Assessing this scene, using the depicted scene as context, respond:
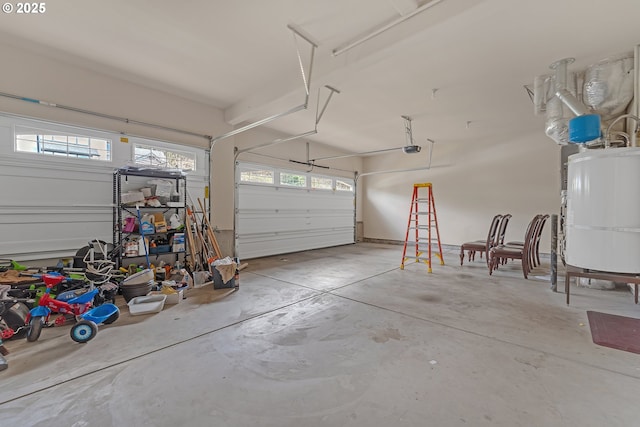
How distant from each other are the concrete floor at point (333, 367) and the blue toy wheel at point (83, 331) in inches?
3.4

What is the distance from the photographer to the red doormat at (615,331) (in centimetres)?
218

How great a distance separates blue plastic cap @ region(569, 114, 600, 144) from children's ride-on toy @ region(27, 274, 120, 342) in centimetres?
464

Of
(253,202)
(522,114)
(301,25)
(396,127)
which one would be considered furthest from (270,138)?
(522,114)

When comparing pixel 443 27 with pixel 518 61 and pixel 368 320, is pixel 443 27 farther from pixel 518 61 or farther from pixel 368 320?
pixel 368 320

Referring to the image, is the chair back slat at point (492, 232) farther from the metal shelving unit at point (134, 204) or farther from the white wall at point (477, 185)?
the metal shelving unit at point (134, 204)

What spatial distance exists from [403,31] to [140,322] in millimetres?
3854

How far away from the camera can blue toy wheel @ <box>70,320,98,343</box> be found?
2.23 metres

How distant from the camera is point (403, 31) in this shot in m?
2.63

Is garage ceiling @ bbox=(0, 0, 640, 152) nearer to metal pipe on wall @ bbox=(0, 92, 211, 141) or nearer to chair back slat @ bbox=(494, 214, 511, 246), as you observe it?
metal pipe on wall @ bbox=(0, 92, 211, 141)

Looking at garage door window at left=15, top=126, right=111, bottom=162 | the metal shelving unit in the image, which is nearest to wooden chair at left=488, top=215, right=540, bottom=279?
the metal shelving unit

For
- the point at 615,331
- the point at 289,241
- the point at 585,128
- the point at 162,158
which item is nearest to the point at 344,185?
the point at 289,241

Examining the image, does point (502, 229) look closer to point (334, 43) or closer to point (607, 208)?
point (607, 208)

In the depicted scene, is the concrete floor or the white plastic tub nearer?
the concrete floor

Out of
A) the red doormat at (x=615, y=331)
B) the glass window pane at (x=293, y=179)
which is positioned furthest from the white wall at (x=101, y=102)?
the red doormat at (x=615, y=331)
